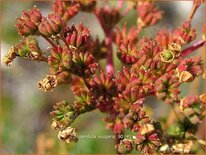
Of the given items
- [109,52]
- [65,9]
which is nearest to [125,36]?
[109,52]

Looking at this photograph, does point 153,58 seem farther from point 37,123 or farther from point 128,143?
point 37,123

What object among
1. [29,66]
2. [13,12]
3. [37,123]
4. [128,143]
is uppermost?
[13,12]

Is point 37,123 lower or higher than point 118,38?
higher

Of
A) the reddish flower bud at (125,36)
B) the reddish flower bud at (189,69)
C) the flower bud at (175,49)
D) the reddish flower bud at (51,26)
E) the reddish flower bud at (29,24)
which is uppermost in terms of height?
the reddish flower bud at (125,36)

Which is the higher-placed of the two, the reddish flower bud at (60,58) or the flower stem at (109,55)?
the flower stem at (109,55)

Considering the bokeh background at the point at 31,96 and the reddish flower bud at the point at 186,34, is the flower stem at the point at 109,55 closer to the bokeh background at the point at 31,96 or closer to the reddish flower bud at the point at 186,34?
the reddish flower bud at the point at 186,34

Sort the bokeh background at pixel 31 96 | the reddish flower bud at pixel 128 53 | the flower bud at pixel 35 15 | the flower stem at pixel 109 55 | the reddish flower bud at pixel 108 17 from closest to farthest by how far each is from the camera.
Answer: the flower bud at pixel 35 15, the reddish flower bud at pixel 128 53, the flower stem at pixel 109 55, the reddish flower bud at pixel 108 17, the bokeh background at pixel 31 96

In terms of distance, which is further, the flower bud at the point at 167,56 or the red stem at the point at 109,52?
the red stem at the point at 109,52

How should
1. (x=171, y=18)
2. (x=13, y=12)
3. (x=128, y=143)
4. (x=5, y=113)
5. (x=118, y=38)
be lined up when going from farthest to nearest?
1. (x=171, y=18)
2. (x=13, y=12)
3. (x=5, y=113)
4. (x=118, y=38)
5. (x=128, y=143)

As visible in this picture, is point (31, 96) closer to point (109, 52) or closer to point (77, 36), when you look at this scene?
point (109, 52)

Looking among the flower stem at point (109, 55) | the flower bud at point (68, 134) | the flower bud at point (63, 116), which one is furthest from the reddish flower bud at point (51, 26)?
the flower stem at point (109, 55)

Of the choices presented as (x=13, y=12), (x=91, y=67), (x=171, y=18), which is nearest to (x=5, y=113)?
(x=13, y=12)
